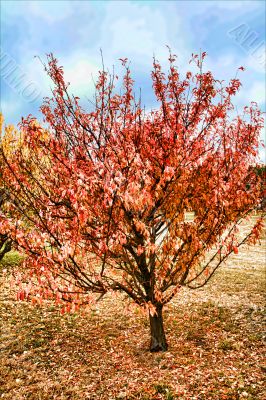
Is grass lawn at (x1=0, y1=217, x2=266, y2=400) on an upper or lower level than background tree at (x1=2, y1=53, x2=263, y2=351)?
lower

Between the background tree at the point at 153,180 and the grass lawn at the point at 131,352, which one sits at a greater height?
the background tree at the point at 153,180

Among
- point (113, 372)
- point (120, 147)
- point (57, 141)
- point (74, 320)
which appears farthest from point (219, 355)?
point (57, 141)

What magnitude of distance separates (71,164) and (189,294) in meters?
8.98

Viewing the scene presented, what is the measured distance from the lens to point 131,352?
8328 mm

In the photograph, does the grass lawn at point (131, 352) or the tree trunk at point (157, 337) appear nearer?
the grass lawn at point (131, 352)

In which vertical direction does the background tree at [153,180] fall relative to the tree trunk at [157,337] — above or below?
above

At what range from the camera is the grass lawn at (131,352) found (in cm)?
671

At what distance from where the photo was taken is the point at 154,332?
812 cm

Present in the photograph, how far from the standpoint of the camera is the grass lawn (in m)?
6.71

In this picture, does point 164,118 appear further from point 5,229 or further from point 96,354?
point 96,354

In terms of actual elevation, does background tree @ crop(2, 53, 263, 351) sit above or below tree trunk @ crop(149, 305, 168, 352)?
above

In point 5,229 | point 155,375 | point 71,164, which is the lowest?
point 155,375

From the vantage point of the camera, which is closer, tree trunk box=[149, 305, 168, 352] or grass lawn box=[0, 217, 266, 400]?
grass lawn box=[0, 217, 266, 400]

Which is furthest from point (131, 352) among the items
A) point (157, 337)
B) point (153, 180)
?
point (153, 180)
